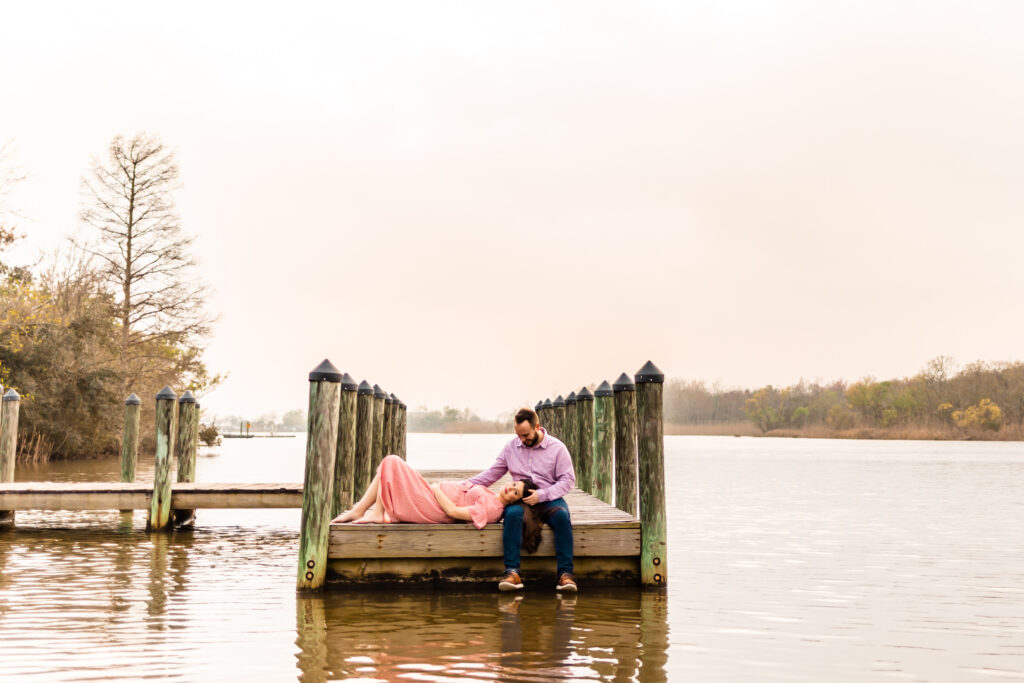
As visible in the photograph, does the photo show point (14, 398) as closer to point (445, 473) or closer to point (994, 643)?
point (445, 473)

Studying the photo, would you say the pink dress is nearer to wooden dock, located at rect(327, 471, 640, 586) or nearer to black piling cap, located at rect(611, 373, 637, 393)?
wooden dock, located at rect(327, 471, 640, 586)

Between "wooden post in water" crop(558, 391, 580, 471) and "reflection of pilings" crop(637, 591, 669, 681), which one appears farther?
"wooden post in water" crop(558, 391, 580, 471)

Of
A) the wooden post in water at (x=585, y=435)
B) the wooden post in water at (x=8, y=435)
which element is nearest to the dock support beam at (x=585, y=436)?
the wooden post in water at (x=585, y=435)

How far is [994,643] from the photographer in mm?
6984

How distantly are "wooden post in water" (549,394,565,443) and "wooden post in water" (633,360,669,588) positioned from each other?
9.46 metres

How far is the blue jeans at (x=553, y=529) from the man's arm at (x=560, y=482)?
0.10m

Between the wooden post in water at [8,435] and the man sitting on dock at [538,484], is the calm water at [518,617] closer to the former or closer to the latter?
the man sitting on dock at [538,484]

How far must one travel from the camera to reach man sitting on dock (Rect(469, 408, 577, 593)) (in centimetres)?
799

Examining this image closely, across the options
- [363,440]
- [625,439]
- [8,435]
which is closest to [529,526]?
[625,439]

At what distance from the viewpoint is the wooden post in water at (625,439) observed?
1090 cm

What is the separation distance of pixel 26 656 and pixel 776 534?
11311 millimetres

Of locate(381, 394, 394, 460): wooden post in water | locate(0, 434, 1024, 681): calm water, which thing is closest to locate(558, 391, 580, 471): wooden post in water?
locate(0, 434, 1024, 681): calm water

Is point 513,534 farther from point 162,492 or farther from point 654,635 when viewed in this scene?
point 162,492

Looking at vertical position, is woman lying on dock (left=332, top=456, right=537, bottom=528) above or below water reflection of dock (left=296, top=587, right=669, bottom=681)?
above
